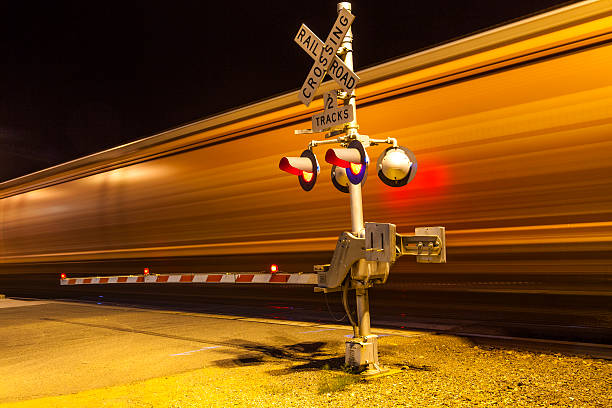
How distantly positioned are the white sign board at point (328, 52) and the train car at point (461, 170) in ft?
5.99

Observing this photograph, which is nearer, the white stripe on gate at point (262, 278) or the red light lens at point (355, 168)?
the red light lens at point (355, 168)

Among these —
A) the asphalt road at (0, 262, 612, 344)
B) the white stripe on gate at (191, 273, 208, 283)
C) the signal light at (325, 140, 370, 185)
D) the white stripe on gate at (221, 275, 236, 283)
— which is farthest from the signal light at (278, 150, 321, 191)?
the white stripe on gate at (191, 273, 208, 283)

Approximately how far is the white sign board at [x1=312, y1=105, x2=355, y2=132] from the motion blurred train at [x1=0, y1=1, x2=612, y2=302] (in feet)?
5.70

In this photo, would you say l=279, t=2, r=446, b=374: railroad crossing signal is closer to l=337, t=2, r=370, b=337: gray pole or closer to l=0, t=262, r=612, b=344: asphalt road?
l=337, t=2, r=370, b=337: gray pole

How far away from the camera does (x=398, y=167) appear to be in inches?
198

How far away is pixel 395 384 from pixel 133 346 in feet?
11.5

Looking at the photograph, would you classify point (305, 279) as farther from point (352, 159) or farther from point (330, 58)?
point (330, 58)

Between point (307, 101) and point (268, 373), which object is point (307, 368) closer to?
point (268, 373)

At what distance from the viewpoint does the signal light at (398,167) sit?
198 inches

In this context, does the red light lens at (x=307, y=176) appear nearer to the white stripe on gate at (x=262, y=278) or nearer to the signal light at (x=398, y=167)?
the signal light at (x=398, y=167)

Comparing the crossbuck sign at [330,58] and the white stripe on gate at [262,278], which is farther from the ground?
the crossbuck sign at [330,58]

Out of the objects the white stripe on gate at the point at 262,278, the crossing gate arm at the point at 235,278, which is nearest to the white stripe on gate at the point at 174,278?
the crossing gate arm at the point at 235,278

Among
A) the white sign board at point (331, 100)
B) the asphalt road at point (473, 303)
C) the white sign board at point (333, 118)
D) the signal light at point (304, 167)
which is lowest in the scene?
the asphalt road at point (473, 303)

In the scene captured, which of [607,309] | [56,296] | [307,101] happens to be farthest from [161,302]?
[607,309]
